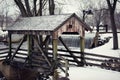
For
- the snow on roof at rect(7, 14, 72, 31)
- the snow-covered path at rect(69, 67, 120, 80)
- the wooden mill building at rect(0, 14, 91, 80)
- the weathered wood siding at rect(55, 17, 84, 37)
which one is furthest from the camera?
the snow on roof at rect(7, 14, 72, 31)

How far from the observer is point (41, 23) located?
16.5 metres

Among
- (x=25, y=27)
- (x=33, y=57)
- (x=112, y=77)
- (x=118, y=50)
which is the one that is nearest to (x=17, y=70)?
(x=33, y=57)

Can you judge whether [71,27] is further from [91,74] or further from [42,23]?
[91,74]

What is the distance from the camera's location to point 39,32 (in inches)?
613

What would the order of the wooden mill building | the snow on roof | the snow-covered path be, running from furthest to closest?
the snow on roof < the wooden mill building < the snow-covered path

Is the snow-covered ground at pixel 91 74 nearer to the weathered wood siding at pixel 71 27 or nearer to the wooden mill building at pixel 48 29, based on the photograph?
the wooden mill building at pixel 48 29

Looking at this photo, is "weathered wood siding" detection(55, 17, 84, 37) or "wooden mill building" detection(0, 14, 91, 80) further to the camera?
"weathered wood siding" detection(55, 17, 84, 37)

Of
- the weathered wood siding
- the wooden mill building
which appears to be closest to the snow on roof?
the wooden mill building

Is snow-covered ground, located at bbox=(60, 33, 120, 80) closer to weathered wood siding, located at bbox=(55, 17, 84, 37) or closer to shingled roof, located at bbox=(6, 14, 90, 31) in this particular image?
weathered wood siding, located at bbox=(55, 17, 84, 37)

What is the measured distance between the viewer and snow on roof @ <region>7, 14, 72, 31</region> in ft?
50.7

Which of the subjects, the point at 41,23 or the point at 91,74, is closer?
the point at 91,74

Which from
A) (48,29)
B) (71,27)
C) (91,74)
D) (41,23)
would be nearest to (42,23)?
(41,23)

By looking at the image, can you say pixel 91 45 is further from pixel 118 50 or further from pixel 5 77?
pixel 5 77

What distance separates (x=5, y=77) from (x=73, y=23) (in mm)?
6833
